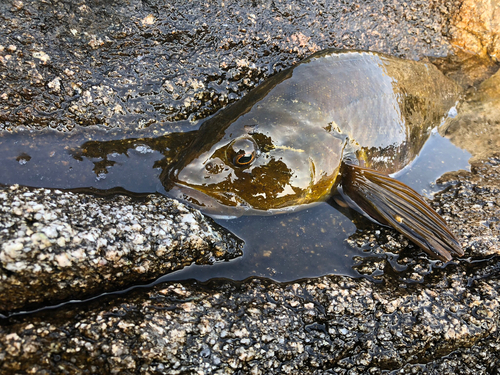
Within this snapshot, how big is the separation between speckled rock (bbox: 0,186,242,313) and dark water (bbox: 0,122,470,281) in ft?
0.75

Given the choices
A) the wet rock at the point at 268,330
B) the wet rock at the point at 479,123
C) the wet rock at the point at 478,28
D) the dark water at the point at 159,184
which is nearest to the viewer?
the wet rock at the point at 268,330

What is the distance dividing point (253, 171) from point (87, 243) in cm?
128

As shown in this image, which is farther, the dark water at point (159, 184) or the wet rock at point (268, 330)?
the dark water at point (159, 184)

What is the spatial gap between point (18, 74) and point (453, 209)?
3795 mm

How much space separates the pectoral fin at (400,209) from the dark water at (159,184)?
9.5 inches

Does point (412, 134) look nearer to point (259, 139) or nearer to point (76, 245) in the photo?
point (259, 139)

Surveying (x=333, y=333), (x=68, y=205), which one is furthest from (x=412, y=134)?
(x=68, y=205)

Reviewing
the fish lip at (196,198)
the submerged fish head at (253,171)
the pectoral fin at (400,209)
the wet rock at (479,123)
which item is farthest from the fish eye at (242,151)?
the wet rock at (479,123)

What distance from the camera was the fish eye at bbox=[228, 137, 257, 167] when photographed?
8.71 feet

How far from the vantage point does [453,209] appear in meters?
2.97

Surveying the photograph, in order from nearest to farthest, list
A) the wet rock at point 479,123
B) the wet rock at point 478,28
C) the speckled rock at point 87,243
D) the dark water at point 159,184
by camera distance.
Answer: the speckled rock at point 87,243 < the dark water at point 159,184 < the wet rock at point 479,123 < the wet rock at point 478,28

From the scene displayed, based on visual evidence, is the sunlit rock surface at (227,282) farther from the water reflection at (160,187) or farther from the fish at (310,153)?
the fish at (310,153)

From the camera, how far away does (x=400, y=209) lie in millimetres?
2783

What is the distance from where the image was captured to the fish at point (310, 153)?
2.67 metres
